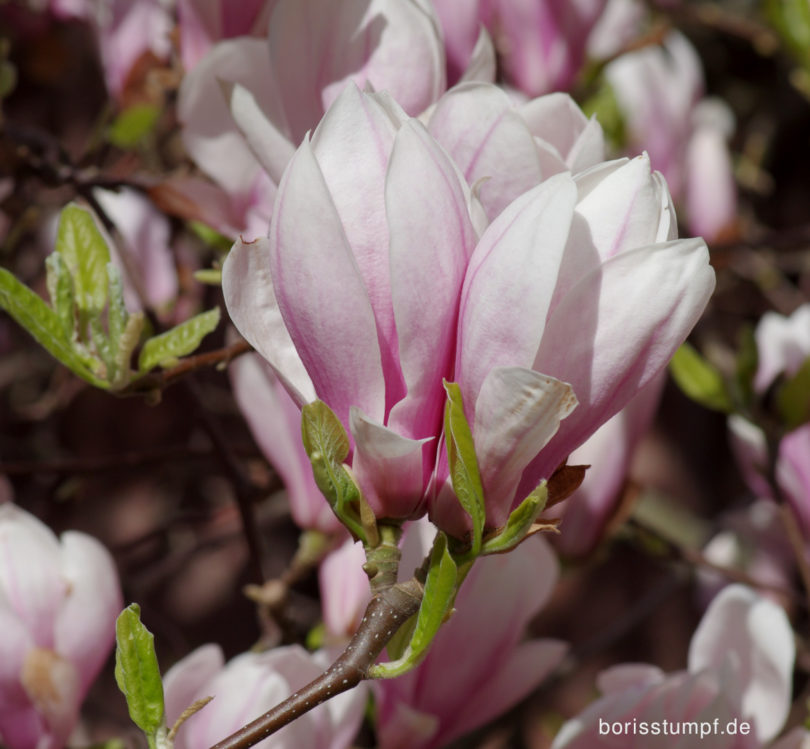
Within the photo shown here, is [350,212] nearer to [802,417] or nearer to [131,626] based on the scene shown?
[131,626]

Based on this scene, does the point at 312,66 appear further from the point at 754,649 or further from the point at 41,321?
the point at 754,649

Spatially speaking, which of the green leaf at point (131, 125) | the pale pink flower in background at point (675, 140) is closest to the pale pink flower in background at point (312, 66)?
the green leaf at point (131, 125)

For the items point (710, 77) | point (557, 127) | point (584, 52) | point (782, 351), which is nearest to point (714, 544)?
point (782, 351)

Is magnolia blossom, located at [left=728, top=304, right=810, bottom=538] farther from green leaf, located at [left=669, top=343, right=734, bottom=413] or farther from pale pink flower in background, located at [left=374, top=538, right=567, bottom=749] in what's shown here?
pale pink flower in background, located at [left=374, top=538, right=567, bottom=749]

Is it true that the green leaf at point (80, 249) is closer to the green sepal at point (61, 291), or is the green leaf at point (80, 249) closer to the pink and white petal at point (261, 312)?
the green sepal at point (61, 291)

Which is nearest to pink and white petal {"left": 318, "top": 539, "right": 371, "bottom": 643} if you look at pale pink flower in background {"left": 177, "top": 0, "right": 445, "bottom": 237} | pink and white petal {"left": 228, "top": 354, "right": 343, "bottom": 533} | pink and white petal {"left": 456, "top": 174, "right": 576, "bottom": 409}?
pink and white petal {"left": 228, "top": 354, "right": 343, "bottom": 533}
